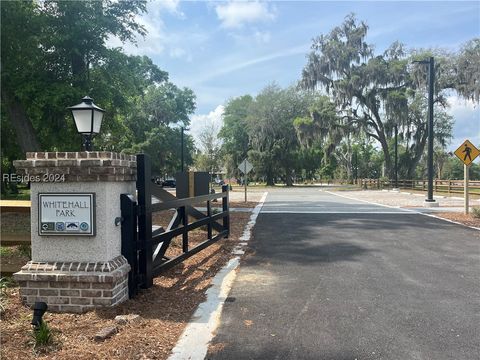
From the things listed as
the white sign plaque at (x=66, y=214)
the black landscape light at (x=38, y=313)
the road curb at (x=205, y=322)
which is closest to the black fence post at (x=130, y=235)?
the white sign plaque at (x=66, y=214)

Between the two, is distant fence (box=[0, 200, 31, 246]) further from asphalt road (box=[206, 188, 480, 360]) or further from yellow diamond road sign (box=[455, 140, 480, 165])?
yellow diamond road sign (box=[455, 140, 480, 165])

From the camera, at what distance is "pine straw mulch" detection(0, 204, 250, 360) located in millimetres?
3482

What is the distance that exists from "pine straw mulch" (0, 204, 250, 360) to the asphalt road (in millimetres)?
462

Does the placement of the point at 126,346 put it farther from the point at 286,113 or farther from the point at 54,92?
the point at 286,113

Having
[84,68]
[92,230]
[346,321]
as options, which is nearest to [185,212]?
[92,230]

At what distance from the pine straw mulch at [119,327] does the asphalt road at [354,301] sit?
0.46m

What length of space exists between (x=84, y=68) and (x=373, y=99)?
31684mm

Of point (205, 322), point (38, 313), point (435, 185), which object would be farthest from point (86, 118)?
point (435, 185)

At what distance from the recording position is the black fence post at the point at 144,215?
5.00m

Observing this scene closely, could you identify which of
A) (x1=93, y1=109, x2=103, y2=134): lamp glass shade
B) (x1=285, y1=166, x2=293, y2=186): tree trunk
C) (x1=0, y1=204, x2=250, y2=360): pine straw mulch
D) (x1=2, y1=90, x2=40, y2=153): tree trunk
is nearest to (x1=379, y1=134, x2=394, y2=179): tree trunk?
(x1=285, y1=166, x2=293, y2=186): tree trunk

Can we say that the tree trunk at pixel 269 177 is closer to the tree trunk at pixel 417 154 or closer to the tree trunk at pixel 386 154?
the tree trunk at pixel 386 154

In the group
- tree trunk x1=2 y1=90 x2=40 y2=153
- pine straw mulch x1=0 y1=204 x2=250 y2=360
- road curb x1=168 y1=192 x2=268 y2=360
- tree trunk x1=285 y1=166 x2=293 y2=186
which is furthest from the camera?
tree trunk x1=285 y1=166 x2=293 y2=186

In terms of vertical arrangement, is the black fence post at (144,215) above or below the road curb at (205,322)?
above

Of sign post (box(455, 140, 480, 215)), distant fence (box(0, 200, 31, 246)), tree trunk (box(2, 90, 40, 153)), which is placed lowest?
distant fence (box(0, 200, 31, 246))
